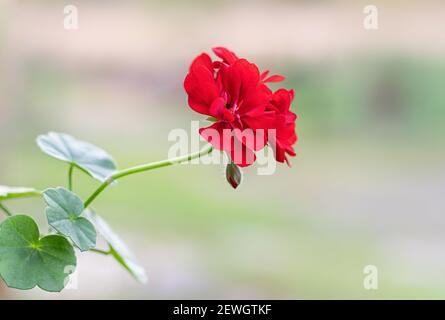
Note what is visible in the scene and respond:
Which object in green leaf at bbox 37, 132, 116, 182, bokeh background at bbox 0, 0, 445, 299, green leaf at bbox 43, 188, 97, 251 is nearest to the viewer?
green leaf at bbox 43, 188, 97, 251

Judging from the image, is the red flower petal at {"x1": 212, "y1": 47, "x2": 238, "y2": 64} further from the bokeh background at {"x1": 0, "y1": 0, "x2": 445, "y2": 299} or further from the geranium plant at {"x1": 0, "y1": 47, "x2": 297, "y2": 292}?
the bokeh background at {"x1": 0, "y1": 0, "x2": 445, "y2": 299}

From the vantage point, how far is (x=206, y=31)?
2.22m

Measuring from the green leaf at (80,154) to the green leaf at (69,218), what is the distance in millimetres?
80

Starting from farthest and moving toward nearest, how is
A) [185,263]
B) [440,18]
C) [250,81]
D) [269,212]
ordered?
[440,18], [269,212], [185,263], [250,81]

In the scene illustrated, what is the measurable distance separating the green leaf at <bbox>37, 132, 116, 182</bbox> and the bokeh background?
117 cm

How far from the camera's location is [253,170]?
6.66 feet

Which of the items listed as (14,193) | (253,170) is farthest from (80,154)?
(253,170)

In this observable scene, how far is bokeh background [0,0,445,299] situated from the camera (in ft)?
5.86

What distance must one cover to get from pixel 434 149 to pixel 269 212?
64cm

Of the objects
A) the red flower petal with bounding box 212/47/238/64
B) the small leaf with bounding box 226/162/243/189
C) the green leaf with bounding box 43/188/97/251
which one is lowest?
the green leaf with bounding box 43/188/97/251

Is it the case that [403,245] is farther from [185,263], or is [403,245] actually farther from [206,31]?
[206,31]

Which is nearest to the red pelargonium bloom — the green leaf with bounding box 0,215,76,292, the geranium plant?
the geranium plant

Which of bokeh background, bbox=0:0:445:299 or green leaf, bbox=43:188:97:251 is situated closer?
green leaf, bbox=43:188:97:251
